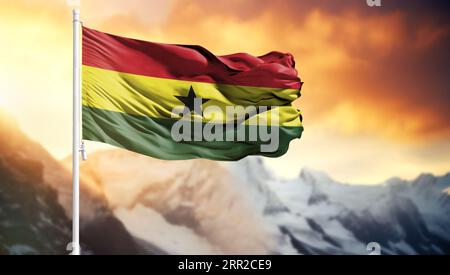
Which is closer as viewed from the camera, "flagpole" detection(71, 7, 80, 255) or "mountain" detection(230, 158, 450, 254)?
"flagpole" detection(71, 7, 80, 255)

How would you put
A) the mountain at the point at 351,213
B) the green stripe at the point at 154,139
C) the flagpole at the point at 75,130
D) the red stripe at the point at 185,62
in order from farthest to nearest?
1. the mountain at the point at 351,213
2. the red stripe at the point at 185,62
3. the green stripe at the point at 154,139
4. the flagpole at the point at 75,130

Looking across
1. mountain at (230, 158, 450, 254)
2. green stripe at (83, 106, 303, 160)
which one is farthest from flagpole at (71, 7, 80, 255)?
mountain at (230, 158, 450, 254)

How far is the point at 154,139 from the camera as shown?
5219 millimetres

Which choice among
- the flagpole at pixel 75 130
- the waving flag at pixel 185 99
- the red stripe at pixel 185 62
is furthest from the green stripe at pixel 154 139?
the red stripe at pixel 185 62

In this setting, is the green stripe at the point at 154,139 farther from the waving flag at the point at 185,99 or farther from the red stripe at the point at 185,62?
the red stripe at the point at 185,62

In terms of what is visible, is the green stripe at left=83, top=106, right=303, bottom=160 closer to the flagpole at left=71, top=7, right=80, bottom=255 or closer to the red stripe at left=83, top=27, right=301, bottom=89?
the flagpole at left=71, top=7, right=80, bottom=255

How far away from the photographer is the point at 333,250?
6352 mm

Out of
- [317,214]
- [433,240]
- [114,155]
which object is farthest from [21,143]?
[433,240]

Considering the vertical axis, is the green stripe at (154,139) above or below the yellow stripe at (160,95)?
below

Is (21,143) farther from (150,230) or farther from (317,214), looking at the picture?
(317,214)

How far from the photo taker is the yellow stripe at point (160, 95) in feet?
16.1

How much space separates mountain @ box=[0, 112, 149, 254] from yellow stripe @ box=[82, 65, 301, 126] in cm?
110

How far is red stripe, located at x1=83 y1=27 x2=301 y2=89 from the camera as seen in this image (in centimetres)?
499

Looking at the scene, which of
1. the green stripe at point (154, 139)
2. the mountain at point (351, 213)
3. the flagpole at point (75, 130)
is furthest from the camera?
the mountain at point (351, 213)
